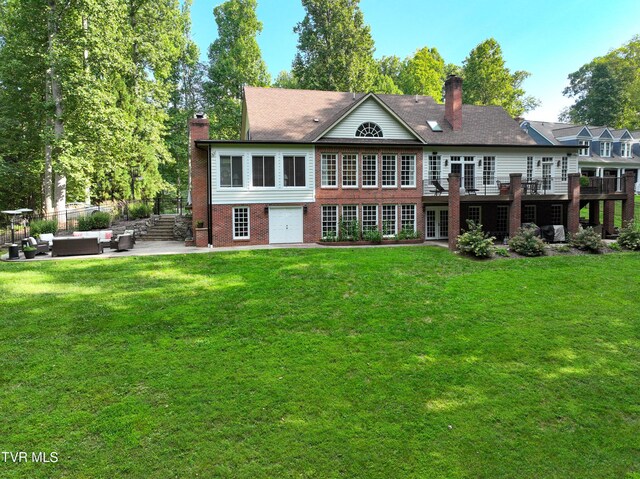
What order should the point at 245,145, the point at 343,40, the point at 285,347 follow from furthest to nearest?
the point at 343,40 → the point at 245,145 → the point at 285,347

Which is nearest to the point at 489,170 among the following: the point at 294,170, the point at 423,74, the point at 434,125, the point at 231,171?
the point at 434,125

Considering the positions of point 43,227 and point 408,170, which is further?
point 43,227

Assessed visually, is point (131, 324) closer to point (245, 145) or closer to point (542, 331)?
point (542, 331)

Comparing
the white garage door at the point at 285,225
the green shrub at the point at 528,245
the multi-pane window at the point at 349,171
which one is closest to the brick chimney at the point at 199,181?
the white garage door at the point at 285,225

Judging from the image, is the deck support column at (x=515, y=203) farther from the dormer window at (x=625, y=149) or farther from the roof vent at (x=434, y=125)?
the dormer window at (x=625, y=149)

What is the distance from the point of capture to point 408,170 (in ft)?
66.9

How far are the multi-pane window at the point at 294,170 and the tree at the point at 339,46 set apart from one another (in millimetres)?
17458

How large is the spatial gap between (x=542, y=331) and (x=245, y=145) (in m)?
14.5

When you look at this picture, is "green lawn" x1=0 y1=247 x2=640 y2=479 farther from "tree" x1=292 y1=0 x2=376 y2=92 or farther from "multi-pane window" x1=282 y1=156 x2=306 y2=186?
"tree" x1=292 y1=0 x2=376 y2=92

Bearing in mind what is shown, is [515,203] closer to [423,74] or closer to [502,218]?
[502,218]

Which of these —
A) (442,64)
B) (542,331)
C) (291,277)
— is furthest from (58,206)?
(442,64)

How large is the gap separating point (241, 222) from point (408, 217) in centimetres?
864

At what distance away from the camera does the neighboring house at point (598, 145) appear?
36.2 m

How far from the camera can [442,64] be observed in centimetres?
4738
